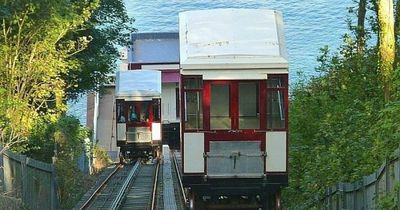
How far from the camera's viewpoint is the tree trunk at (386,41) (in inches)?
583

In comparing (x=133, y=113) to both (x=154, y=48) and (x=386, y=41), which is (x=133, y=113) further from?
(x=154, y=48)

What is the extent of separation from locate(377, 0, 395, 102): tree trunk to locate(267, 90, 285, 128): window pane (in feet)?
6.40

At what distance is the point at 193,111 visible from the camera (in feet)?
51.9

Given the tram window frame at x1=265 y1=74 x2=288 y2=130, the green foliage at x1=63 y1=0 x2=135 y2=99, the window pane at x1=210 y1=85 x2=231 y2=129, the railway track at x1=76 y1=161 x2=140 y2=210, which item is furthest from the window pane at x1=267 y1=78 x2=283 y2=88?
the green foliage at x1=63 y1=0 x2=135 y2=99

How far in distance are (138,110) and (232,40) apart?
19203mm

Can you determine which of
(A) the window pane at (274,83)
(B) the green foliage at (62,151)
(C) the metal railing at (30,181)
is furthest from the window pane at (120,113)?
(A) the window pane at (274,83)

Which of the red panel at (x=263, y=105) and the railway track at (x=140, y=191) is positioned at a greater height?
the red panel at (x=263, y=105)

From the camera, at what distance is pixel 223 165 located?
15578mm

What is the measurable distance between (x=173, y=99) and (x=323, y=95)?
109 ft

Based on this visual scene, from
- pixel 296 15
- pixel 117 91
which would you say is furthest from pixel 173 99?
pixel 117 91

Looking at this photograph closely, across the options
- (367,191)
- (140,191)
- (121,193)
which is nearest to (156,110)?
(140,191)

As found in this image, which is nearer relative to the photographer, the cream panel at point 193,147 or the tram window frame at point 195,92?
the cream panel at point 193,147

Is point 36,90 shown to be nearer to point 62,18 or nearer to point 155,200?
point 62,18

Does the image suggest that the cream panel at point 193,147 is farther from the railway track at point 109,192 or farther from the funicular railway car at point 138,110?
the funicular railway car at point 138,110
